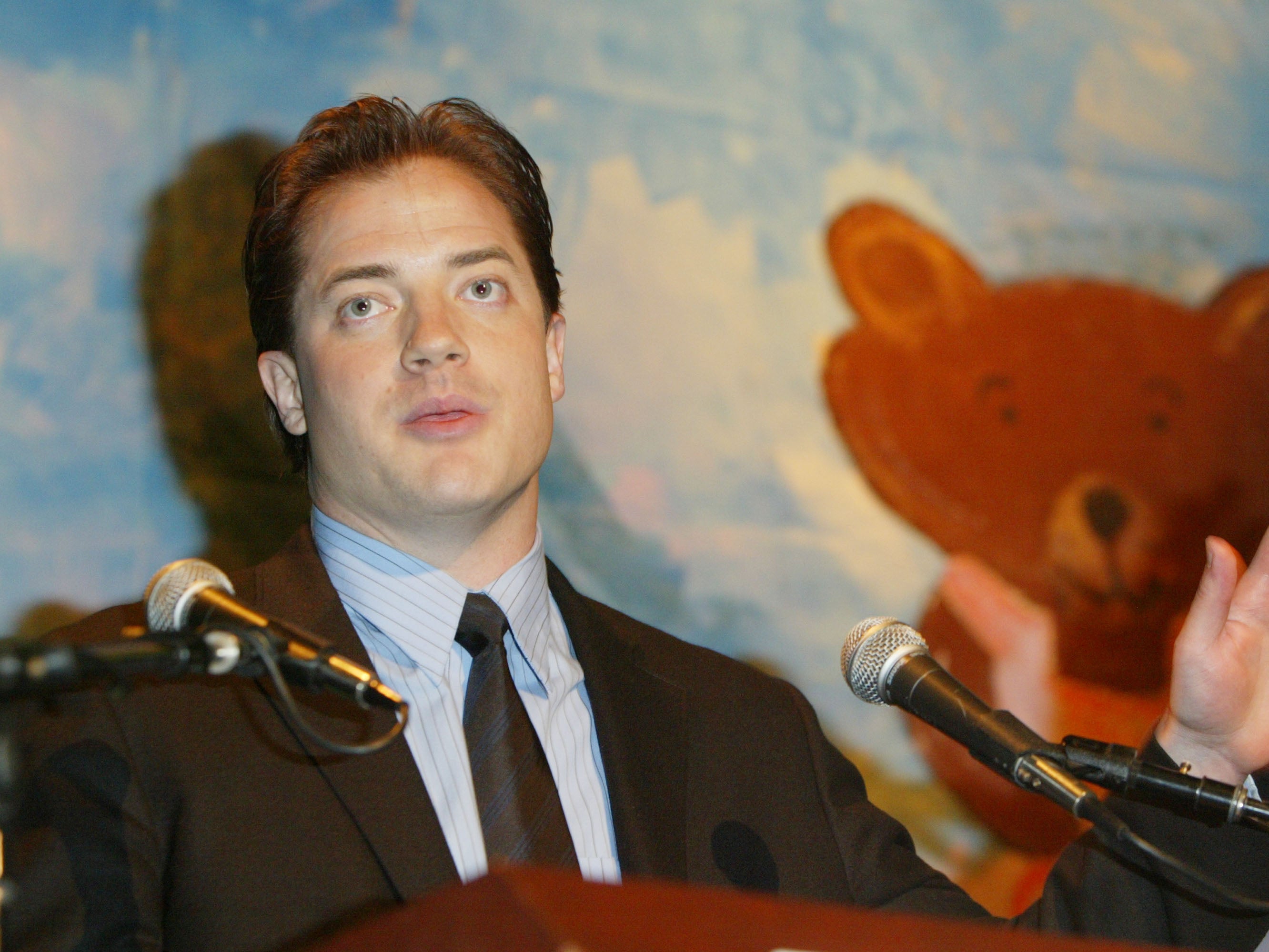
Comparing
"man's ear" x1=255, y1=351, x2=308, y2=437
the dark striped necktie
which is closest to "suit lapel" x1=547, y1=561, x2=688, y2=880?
the dark striped necktie

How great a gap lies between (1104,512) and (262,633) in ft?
8.06

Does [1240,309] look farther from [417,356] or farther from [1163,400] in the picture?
[417,356]

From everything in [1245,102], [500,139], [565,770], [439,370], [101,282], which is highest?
[1245,102]

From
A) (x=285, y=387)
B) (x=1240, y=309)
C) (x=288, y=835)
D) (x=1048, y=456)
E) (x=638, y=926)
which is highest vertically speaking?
(x=1240, y=309)

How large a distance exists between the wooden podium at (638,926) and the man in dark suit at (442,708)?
0.89 meters

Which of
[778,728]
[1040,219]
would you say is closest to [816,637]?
[778,728]

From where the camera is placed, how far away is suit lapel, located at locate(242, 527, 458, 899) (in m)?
1.70

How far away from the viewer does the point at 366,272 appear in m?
2.09

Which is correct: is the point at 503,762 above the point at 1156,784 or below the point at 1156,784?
below

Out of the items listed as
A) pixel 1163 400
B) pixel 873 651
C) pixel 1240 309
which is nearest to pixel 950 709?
pixel 873 651

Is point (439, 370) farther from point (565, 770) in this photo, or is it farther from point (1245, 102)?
point (1245, 102)

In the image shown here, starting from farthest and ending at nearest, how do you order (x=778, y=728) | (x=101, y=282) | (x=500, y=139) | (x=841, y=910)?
(x=101, y=282) → (x=500, y=139) → (x=778, y=728) → (x=841, y=910)

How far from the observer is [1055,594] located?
10.2 ft

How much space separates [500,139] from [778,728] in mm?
1217
